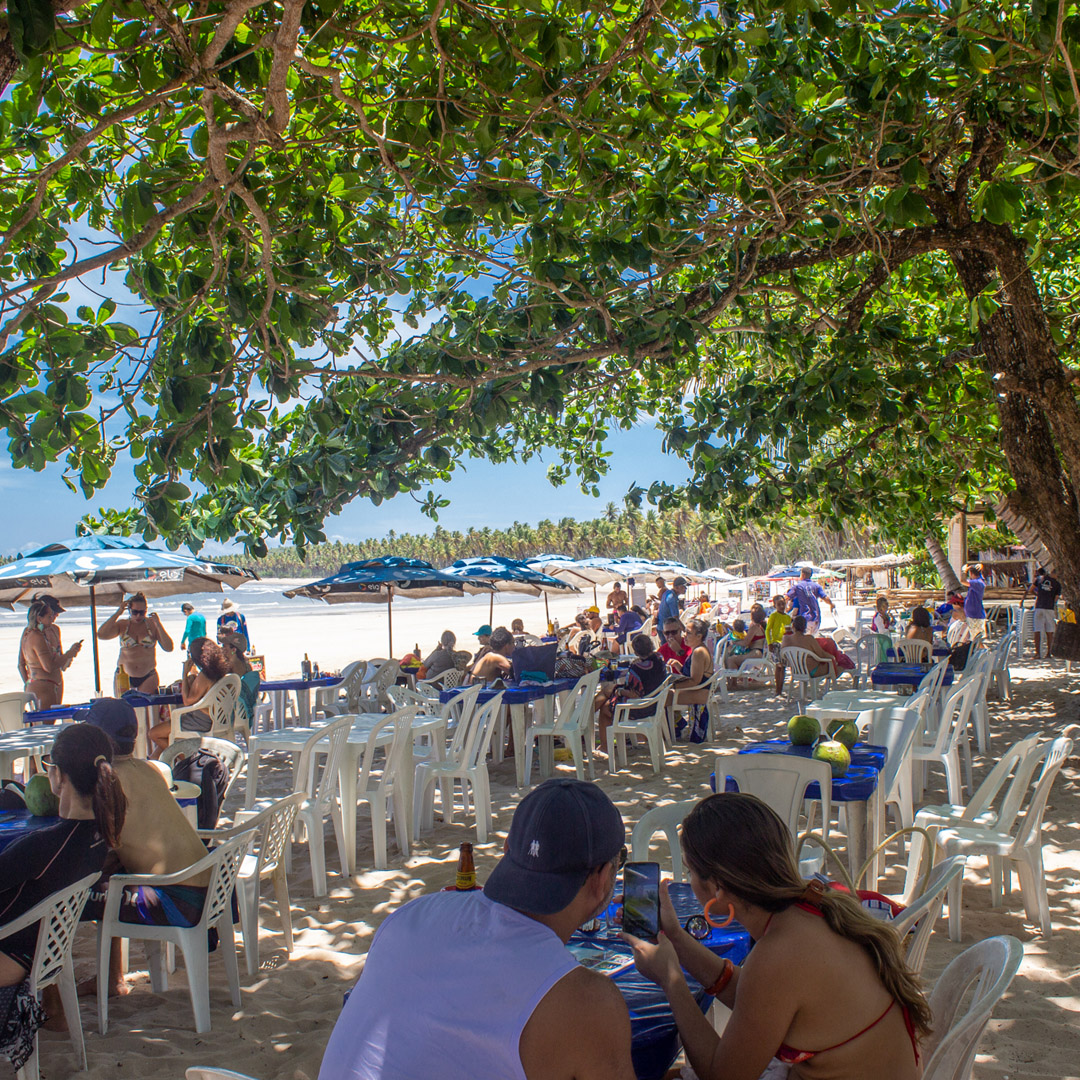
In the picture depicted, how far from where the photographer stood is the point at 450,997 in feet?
4.66

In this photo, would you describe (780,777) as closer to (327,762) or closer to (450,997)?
(327,762)

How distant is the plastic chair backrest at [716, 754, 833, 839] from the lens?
13.1 ft

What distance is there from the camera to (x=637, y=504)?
6.53m

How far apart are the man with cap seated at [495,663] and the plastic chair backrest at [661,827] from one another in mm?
4682

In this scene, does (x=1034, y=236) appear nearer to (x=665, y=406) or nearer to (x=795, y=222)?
(x=795, y=222)

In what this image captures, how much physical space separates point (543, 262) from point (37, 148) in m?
2.64

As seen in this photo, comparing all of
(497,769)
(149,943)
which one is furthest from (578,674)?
(149,943)

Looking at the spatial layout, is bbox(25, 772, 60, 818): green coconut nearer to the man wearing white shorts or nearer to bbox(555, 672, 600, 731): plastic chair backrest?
bbox(555, 672, 600, 731): plastic chair backrest

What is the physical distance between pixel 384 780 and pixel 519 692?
1977 mm

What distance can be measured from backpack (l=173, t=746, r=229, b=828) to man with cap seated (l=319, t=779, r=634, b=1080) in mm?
2848

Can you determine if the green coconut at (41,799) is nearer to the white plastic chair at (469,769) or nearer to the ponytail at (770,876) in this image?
the white plastic chair at (469,769)

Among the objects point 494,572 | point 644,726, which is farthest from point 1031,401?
point 494,572

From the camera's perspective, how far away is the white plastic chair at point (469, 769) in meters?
5.89

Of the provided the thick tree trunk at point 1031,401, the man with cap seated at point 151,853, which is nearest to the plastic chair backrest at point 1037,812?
the thick tree trunk at point 1031,401
